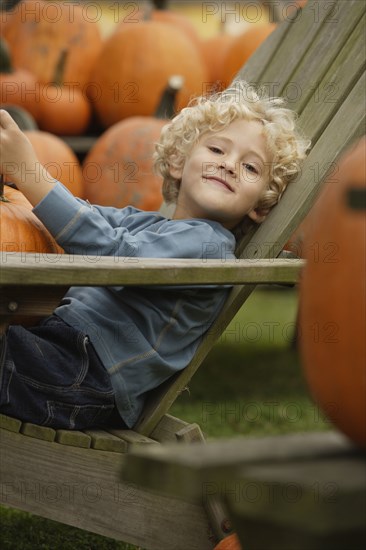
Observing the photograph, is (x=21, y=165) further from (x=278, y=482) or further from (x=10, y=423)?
(x=278, y=482)

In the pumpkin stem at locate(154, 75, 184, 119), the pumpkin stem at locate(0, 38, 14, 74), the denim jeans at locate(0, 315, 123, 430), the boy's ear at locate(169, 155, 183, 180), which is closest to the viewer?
the denim jeans at locate(0, 315, 123, 430)

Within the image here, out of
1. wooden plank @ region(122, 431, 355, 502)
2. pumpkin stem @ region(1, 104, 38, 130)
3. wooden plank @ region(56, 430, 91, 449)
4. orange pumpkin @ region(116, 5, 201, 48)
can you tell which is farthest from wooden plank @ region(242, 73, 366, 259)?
orange pumpkin @ region(116, 5, 201, 48)

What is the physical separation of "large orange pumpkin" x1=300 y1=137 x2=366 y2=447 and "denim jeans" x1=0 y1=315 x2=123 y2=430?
109 cm

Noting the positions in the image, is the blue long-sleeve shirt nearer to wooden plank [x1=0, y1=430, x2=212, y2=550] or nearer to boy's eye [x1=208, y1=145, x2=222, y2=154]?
wooden plank [x1=0, y1=430, x2=212, y2=550]

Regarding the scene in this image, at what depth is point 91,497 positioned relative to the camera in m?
2.58

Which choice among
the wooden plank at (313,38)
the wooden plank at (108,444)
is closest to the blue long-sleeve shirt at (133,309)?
the wooden plank at (108,444)

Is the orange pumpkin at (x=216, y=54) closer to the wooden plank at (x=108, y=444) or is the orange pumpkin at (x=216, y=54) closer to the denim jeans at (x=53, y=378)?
the denim jeans at (x=53, y=378)

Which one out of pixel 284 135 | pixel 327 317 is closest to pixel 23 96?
pixel 284 135

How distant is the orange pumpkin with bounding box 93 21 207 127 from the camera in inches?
249


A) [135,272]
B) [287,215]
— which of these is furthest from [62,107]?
[135,272]

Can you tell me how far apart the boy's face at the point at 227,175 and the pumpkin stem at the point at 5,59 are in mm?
3204

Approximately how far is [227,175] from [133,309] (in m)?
0.47

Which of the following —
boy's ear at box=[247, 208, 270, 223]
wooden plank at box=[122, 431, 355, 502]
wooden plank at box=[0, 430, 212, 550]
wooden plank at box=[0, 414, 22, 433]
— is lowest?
wooden plank at box=[0, 430, 212, 550]

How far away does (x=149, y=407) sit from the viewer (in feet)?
8.94
